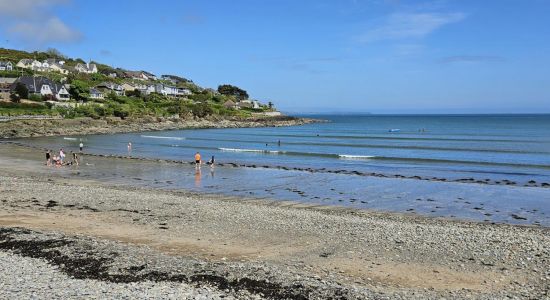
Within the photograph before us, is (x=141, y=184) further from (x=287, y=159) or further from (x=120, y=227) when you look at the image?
(x=287, y=159)

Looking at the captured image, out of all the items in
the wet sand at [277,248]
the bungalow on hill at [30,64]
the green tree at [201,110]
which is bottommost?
the wet sand at [277,248]

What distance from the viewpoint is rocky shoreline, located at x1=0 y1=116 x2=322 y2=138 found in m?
65.2

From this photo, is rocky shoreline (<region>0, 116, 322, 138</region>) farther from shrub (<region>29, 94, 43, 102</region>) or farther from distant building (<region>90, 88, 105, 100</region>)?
distant building (<region>90, 88, 105, 100</region>)

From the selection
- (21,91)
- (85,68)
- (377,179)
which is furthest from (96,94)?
(377,179)

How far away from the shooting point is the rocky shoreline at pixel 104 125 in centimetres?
6525

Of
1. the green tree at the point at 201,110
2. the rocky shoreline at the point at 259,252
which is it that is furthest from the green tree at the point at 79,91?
the rocky shoreline at the point at 259,252

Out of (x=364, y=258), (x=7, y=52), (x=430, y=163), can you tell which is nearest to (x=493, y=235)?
(x=364, y=258)

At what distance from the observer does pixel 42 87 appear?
9462 cm

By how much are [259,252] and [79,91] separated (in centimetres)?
9947

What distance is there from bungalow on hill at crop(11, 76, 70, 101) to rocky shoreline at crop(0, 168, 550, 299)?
272ft

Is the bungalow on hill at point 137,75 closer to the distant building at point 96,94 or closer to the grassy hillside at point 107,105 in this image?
the grassy hillside at point 107,105

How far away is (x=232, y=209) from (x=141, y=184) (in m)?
9.26

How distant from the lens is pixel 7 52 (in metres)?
152

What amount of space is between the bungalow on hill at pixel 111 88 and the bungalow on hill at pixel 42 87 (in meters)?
14.8
